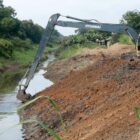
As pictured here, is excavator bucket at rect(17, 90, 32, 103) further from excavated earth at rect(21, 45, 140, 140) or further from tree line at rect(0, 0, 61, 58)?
tree line at rect(0, 0, 61, 58)

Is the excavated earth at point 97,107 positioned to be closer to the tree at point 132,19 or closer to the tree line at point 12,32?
the tree at point 132,19

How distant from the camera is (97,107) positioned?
16969 mm

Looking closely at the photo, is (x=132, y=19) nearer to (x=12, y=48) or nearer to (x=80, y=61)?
(x=80, y=61)

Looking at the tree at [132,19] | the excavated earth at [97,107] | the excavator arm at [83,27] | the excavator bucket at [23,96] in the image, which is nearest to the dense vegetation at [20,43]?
the tree at [132,19]

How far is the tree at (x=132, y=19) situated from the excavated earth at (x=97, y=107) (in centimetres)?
2703

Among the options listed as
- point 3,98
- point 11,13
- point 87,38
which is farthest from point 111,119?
point 11,13

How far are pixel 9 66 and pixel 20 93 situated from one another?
1168 inches

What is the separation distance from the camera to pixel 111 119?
1388 cm

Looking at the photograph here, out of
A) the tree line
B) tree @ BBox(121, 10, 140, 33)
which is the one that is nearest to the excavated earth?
tree @ BBox(121, 10, 140, 33)

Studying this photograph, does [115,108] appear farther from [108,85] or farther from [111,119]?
[108,85]

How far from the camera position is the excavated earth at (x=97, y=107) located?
12.8 m

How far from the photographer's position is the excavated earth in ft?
42.0

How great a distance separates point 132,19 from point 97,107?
36.0m

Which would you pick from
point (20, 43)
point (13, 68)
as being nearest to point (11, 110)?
point (13, 68)
